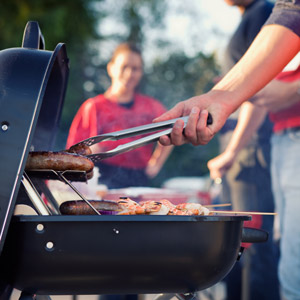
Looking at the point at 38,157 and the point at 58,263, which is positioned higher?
the point at 38,157

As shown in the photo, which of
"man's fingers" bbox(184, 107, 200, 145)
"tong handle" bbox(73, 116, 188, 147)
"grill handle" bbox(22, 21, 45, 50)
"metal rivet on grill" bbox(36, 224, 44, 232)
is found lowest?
"metal rivet on grill" bbox(36, 224, 44, 232)

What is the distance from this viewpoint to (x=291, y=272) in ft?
7.34

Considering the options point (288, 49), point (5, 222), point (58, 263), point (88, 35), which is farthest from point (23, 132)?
point (88, 35)

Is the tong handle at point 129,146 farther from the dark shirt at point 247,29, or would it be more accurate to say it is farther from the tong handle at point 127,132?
the dark shirt at point 247,29

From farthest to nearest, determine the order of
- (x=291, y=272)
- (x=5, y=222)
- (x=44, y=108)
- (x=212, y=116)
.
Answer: (x=291, y=272), (x=44, y=108), (x=212, y=116), (x=5, y=222)

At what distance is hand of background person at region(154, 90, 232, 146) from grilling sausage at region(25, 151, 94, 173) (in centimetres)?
31

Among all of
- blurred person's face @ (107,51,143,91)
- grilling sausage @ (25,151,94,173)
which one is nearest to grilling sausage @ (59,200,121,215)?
grilling sausage @ (25,151,94,173)

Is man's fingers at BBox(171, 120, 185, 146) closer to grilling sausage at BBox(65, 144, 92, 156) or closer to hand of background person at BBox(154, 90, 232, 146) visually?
hand of background person at BBox(154, 90, 232, 146)

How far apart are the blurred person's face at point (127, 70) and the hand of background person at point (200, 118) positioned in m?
2.09

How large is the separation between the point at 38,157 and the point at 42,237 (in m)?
0.23

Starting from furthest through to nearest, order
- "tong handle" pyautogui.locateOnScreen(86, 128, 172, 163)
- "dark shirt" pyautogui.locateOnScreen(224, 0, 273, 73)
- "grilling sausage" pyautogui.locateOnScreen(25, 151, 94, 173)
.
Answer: "dark shirt" pyautogui.locateOnScreen(224, 0, 273, 73) → "tong handle" pyautogui.locateOnScreen(86, 128, 172, 163) → "grilling sausage" pyautogui.locateOnScreen(25, 151, 94, 173)

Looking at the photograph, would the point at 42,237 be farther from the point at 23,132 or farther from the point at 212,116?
the point at 212,116

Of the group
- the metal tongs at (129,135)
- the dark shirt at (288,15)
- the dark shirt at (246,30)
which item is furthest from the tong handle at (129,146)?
the dark shirt at (246,30)

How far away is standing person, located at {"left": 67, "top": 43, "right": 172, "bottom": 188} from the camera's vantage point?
118 inches
